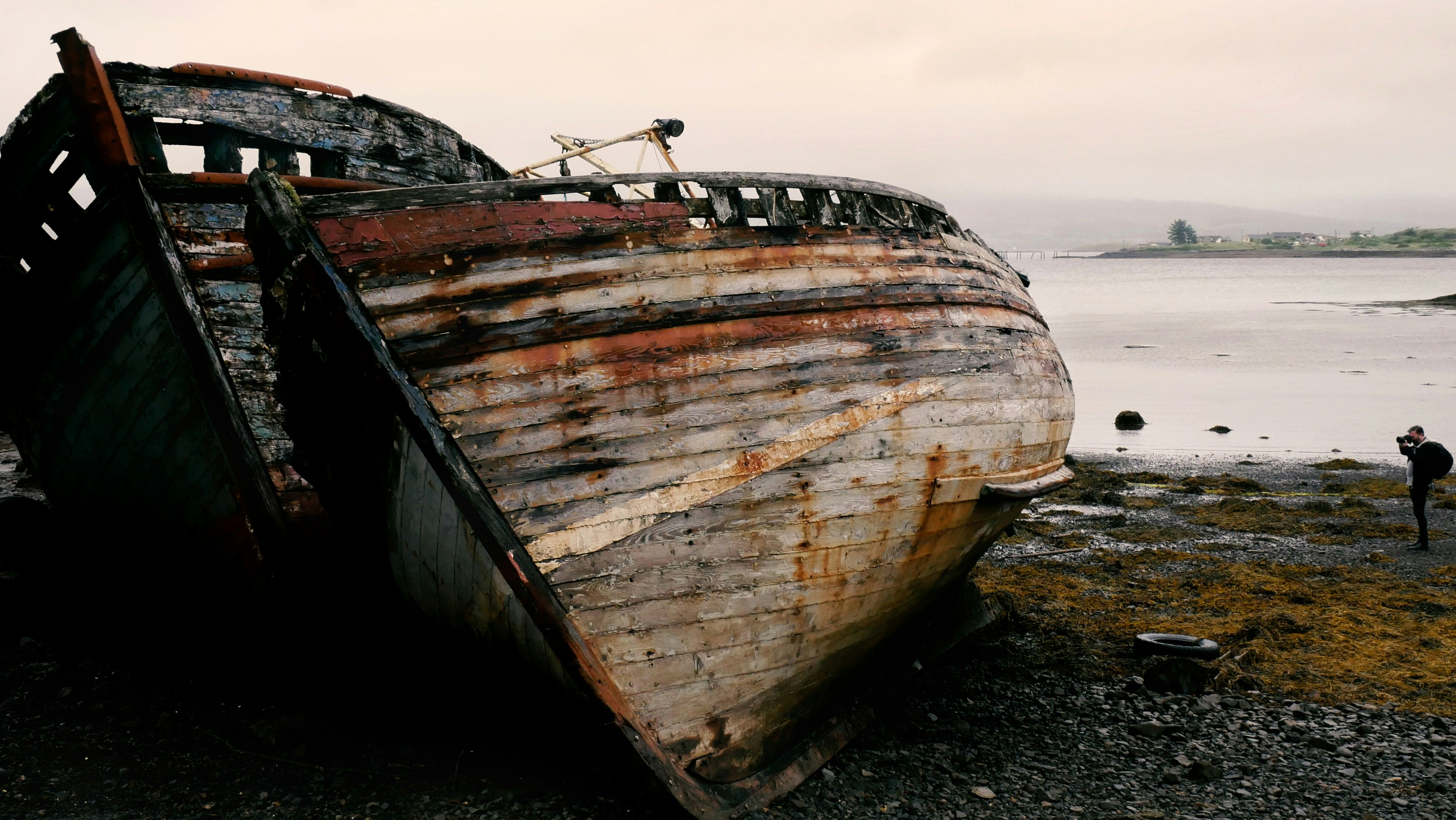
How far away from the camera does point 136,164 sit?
216 inches

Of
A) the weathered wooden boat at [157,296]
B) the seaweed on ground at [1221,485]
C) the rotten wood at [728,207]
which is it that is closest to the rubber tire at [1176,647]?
the rotten wood at [728,207]

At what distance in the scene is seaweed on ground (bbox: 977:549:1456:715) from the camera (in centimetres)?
619

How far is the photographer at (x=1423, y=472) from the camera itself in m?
9.34

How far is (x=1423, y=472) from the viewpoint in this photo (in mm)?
9422

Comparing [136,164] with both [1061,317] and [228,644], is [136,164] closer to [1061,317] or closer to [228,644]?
[228,644]

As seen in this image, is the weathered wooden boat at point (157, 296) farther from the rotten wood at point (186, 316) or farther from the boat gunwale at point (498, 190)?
the boat gunwale at point (498, 190)

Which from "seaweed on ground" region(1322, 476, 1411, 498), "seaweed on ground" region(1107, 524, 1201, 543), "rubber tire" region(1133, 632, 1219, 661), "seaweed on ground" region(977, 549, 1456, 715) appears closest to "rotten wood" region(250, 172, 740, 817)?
"seaweed on ground" region(977, 549, 1456, 715)

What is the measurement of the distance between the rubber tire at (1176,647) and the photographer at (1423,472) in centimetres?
409

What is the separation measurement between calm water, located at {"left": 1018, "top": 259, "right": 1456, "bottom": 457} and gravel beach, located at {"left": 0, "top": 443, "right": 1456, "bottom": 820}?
11.5 metres

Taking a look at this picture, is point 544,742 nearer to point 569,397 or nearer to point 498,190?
point 569,397

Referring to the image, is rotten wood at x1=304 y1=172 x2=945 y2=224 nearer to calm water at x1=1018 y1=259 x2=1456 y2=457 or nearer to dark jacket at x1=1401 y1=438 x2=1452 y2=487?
dark jacket at x1=1401 y1=438 x2=1452 y2=487

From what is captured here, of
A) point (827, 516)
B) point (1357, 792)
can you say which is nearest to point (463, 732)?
point (827, 516)

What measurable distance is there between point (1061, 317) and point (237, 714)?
58731 millimetres

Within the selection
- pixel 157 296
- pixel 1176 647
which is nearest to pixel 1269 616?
pixel 1176 647
